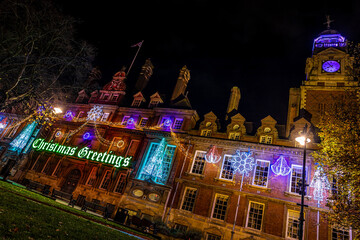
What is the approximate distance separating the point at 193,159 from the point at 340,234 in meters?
14.4

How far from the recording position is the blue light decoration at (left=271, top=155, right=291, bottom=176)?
773 inches

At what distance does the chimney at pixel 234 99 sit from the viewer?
29.2 meters

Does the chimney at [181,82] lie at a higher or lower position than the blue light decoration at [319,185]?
higher

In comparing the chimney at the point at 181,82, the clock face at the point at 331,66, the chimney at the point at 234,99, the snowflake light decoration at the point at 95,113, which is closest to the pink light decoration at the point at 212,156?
the chimney at the point at 234,99

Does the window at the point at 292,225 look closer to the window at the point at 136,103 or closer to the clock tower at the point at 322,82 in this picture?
the clock tower at the point at 322,82

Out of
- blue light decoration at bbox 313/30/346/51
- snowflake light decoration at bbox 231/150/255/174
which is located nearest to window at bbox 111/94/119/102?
snowflake light decoration at bbox 231/150/255/174

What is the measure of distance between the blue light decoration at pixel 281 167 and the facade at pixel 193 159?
0.09 meters

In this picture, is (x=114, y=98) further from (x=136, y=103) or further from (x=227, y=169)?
(x=227, y=169)

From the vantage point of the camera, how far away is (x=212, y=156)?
22.4 meters

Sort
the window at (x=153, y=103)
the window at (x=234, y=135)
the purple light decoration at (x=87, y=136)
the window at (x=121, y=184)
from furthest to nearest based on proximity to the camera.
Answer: the window at (x=153, y=103) < the purple light decoration at (x=87, y=136) < the window at (x=121, y=184) < the window at (x=234, y=135)

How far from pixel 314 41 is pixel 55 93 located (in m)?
38.2

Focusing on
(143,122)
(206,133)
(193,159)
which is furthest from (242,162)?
(143,122)

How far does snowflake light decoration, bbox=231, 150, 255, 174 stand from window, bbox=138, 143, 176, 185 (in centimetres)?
740

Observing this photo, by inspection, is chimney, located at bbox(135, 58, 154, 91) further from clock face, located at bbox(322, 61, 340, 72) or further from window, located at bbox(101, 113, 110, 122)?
clock face, located at bbox(322, 61, 340, 72)
